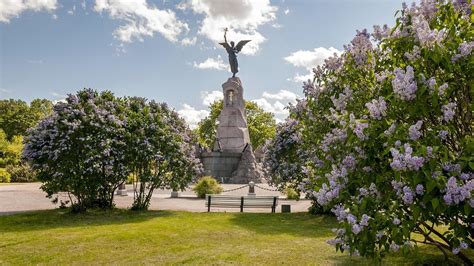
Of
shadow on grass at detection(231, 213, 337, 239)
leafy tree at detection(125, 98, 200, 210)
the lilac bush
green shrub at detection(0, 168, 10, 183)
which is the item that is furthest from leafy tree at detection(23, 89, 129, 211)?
green shrub at detection(0, 168, 10, 183)

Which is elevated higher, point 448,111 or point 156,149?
point 156,149

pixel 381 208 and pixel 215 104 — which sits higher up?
pixel 215 104

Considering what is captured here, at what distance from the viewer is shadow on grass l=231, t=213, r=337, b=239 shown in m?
11.5

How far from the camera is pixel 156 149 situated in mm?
15578

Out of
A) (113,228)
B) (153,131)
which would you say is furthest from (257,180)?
(113,228)

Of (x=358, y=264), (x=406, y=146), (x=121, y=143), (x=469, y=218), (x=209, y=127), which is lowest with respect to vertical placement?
(x=358, y=264)

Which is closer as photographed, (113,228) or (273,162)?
(113,228)

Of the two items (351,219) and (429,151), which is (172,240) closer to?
(351,219)

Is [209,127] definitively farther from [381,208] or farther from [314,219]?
[381,208]

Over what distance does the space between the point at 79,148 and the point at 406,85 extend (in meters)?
12.5

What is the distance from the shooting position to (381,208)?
4285mm

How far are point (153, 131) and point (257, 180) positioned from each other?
22030 mm

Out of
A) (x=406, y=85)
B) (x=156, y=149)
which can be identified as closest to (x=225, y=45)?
(x=156, y=149)

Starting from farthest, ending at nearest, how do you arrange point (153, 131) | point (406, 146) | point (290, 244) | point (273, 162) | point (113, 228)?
point (273, 162) < point (153, 131) < point (113, 228) < point (290, 244) < point (406, 146)
